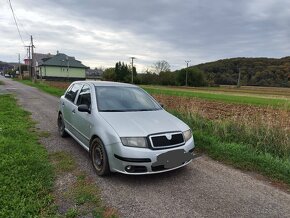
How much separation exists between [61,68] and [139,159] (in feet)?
255

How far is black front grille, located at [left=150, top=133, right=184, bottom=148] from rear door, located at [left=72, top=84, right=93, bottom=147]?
4.74ft

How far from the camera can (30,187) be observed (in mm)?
3859

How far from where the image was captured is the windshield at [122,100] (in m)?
5.17

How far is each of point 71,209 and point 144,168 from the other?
1255mm

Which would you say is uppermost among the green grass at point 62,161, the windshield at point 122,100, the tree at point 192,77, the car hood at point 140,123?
the tree at point 192,77

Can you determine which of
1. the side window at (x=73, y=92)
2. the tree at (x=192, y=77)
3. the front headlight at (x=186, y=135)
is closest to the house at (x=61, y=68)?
the tree at (x=192, y=77)

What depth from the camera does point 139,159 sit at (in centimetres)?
400

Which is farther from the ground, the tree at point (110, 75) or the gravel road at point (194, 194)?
the tree at point (110, 75)

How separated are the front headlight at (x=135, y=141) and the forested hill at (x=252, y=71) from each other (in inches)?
3339

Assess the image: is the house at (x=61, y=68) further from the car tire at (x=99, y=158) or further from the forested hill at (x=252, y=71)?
the car tire at (x=99, y=158)

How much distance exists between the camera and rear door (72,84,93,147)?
506cm

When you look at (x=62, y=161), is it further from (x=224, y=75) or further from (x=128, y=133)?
(x=224, y=75)

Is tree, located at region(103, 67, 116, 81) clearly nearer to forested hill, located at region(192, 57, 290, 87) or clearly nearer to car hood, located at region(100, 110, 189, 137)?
forested hill, located at region(192, 57, 290, 87)

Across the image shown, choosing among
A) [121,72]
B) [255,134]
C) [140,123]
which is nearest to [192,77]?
[121,72]
